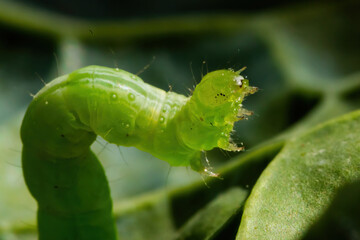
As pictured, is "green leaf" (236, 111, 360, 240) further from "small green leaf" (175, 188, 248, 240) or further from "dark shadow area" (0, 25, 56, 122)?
"dark shadow area" (0, 25, 56, 122)

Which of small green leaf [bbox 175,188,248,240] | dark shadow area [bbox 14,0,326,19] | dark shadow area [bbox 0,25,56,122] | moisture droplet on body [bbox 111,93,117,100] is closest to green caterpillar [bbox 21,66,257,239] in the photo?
moisture droplet on body [bbox 111,93,117,100]

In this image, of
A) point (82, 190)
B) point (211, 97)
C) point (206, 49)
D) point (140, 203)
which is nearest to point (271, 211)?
point (211, 97)

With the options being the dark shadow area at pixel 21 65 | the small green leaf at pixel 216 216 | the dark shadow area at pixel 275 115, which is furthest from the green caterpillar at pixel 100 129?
the dark shadow area at pixel 21 65

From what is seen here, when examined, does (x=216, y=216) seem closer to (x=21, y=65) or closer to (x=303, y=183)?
(x=303, y=183)

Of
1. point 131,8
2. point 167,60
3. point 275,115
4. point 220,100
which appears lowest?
point 275,115

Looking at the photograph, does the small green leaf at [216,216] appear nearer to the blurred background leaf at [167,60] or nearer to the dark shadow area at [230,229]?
the dark shadow area at [230,229]

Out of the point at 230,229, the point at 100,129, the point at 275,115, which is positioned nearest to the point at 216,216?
the point at 230,229
